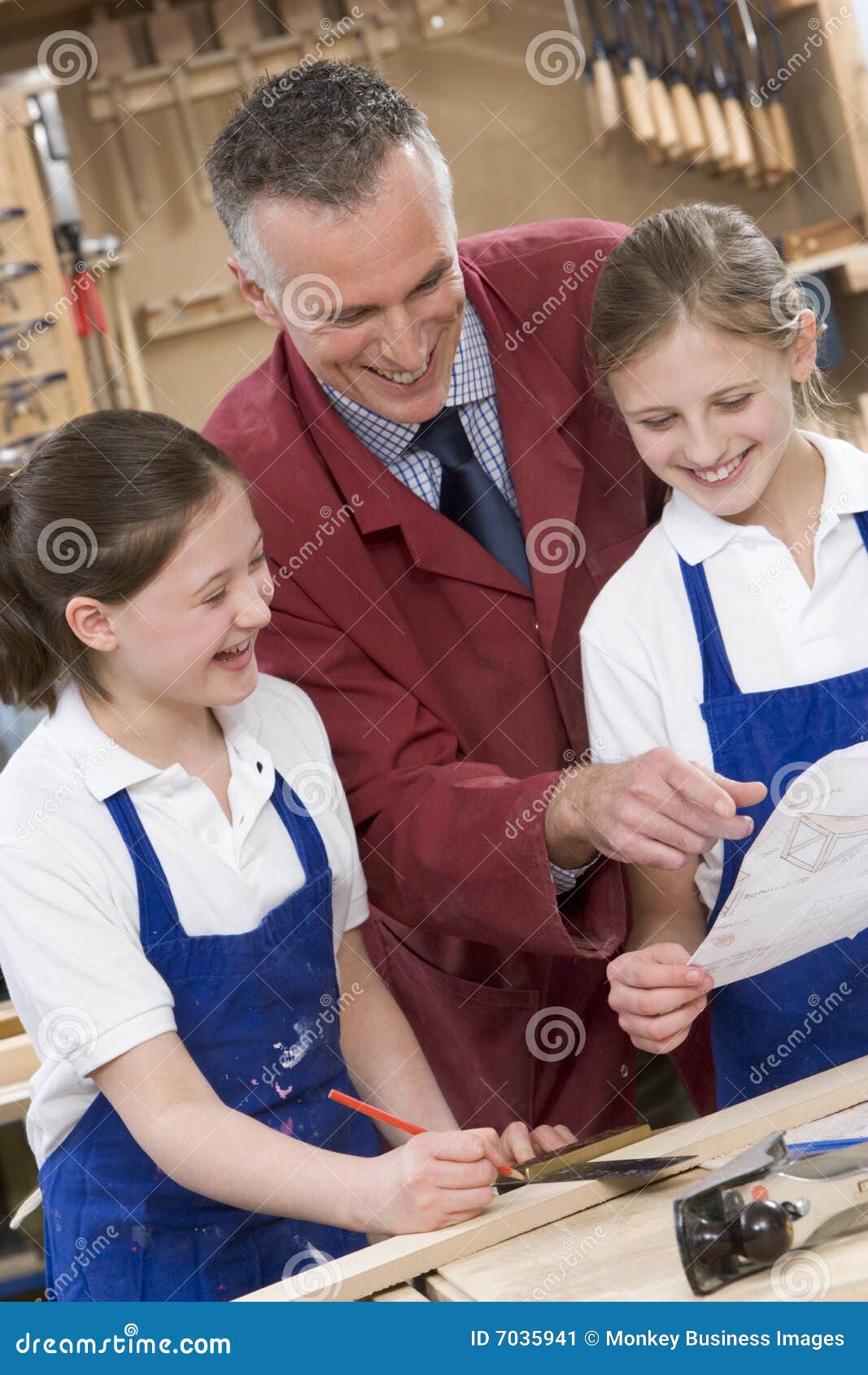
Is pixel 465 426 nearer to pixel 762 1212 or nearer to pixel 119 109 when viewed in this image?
pixel 762 1212

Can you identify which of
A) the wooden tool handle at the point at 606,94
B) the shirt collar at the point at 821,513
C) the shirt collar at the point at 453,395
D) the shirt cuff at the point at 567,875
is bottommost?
the shirt cuff at the point at 567,875

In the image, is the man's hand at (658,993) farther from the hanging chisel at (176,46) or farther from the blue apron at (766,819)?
the hanging chisel at (176,46)

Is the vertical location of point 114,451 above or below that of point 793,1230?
above

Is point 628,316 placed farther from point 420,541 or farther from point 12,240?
point 12,240

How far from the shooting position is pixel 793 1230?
807 mm

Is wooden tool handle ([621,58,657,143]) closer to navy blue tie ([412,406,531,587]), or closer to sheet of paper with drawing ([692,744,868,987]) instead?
navy blue tie ([412,406,531,587])

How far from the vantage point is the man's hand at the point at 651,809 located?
107 cm

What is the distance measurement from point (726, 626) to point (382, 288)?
0.47 metres

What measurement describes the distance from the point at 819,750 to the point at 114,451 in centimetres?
70

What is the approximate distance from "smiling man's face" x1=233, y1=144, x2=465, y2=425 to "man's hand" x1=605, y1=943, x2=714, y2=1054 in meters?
0.62

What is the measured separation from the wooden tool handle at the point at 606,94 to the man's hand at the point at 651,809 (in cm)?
207

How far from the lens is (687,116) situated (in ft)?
9.35

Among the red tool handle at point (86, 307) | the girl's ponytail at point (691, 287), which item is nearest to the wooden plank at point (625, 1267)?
the girl's ponytail at point (691, 287)
